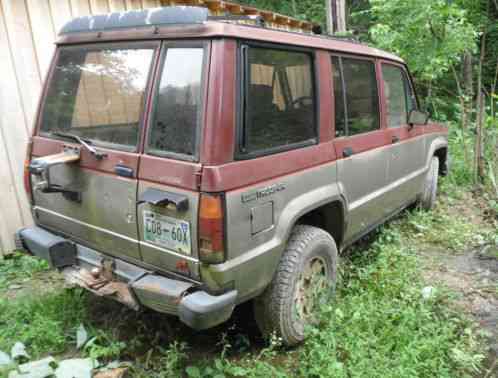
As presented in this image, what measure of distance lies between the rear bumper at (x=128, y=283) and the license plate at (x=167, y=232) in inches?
8.3

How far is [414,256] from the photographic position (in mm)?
4023

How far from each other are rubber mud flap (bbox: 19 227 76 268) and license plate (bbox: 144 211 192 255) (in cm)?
77

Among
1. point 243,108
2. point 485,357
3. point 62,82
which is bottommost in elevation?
point 485,357

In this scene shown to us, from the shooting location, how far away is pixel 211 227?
82.1 inches

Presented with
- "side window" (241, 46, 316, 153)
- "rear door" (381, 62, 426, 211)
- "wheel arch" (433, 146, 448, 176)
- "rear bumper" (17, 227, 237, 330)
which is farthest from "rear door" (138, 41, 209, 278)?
"wheel arch" (433, 146, 448, 176)

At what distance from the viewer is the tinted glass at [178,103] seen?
84.8 inches

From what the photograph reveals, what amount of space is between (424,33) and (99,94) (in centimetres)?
601

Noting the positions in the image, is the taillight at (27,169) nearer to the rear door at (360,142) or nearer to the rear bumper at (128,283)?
the rear bumper at (128,283)

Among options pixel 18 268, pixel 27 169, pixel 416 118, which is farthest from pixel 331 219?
pixel 18 268

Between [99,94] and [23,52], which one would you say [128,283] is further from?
[23,52]

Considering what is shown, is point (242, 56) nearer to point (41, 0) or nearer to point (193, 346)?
point (193, 346)

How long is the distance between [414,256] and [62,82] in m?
3.52

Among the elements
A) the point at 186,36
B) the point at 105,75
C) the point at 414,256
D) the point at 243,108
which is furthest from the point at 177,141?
the point at 414,256

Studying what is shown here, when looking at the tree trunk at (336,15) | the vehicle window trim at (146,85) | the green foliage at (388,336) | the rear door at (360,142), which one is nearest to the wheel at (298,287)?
the green foliage at (388,336)
